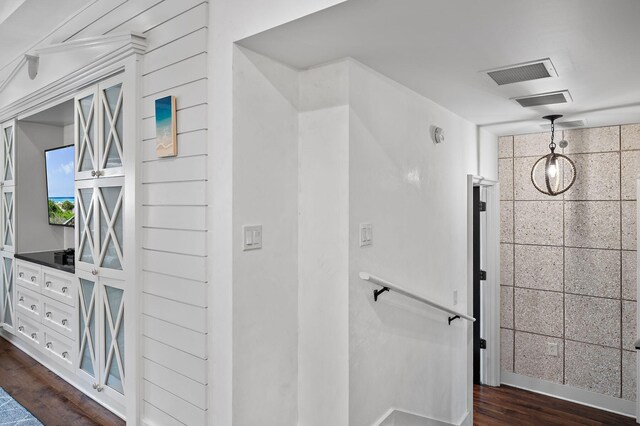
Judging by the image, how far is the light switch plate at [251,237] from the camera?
1931mm

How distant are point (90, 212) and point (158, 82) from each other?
1.17m

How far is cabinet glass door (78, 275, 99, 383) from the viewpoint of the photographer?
9.45ft

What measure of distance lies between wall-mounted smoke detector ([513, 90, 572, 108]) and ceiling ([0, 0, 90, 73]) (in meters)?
2.98

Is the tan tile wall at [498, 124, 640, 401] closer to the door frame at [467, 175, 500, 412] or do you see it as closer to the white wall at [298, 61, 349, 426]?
the door frame at [467, 175, 500, 412]

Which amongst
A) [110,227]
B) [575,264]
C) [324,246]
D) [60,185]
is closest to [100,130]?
[110,227]

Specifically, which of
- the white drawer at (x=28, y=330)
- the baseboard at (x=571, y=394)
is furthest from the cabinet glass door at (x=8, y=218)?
the baseboard at (x=571, y=394)

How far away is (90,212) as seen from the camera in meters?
2.82

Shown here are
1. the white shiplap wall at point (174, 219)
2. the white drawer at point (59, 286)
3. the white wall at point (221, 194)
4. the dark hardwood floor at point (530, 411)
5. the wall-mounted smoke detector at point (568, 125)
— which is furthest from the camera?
the dark hardwood floor at point (530, 411)

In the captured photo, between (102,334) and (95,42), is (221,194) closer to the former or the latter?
(95,42)

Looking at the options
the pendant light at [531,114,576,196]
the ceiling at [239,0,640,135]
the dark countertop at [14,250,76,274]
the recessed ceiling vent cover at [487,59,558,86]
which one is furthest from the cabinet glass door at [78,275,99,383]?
the pendant light at [531,114,576,196]

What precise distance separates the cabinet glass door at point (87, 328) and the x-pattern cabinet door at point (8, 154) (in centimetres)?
183

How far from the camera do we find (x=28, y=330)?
384cm

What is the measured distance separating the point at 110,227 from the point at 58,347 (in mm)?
1515

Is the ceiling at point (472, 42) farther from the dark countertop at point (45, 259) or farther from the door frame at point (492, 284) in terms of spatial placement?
the dark countertop at point (45, 259)
